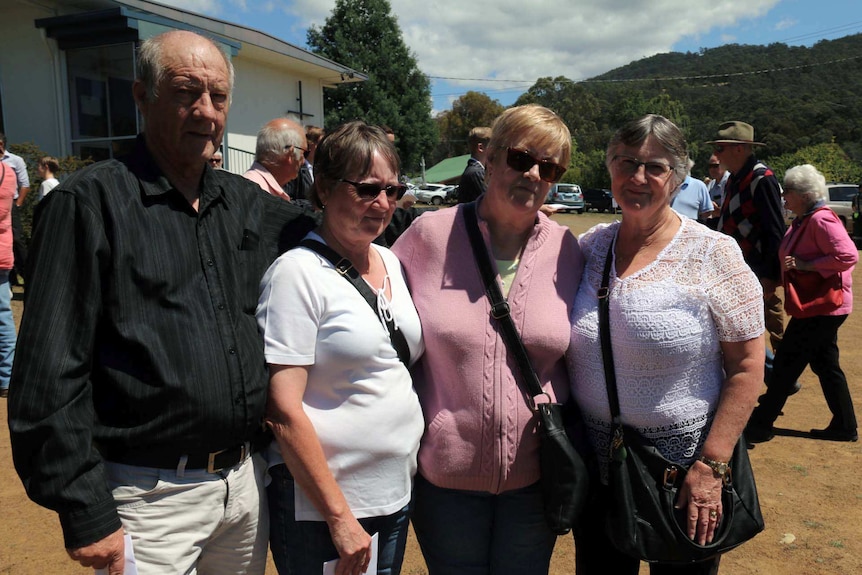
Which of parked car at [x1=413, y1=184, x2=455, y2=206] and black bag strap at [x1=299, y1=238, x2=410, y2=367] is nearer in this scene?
black bag strap at [x1=299, y1=238, x2=410, y2=367]

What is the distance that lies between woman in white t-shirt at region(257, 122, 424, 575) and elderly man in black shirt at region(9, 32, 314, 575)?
0.10 meters

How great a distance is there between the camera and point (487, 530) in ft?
7.29

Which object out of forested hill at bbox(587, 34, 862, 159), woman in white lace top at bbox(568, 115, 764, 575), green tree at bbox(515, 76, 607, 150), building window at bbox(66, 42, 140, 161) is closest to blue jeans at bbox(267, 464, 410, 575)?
woman in white lace top at bbox(568, 115, 764, 575)

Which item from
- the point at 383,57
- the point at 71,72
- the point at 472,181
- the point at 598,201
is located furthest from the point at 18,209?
the point at 598,201

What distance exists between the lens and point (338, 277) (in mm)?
1933

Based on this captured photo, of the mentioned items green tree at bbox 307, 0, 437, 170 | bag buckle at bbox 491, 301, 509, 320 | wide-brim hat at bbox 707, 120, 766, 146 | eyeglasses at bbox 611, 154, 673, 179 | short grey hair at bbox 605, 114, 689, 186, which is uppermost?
green tree at bbox 307, 0, 437, 170

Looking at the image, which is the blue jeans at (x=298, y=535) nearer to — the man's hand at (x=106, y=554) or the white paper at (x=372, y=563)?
the white paper at (x=372, y=563)

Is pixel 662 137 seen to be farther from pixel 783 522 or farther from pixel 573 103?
pixel 573 103

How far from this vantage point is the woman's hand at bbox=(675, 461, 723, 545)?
213cm

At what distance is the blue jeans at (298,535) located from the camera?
191 centimetres

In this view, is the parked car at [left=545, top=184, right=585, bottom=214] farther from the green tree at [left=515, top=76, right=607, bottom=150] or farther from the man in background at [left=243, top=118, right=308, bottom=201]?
the green tree at [left=515, top=76, right=607, bottom=150]

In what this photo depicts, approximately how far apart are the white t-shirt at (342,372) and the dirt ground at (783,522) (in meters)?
1.80

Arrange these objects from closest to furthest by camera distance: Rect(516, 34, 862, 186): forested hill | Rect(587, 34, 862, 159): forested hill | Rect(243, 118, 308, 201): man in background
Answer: Rect(243, 118, 308, 201): man in background, Rect(516, 34, 862, 186): forested hill, Rect(587, 34, 862, 159): forested hill

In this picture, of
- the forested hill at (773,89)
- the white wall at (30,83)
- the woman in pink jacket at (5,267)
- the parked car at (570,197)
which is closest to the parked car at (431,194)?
the parked car at (570,197)
